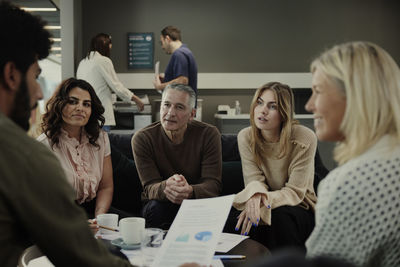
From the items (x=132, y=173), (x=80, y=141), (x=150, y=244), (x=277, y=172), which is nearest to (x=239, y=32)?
(x=132, y=173)

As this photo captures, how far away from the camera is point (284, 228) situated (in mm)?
2221

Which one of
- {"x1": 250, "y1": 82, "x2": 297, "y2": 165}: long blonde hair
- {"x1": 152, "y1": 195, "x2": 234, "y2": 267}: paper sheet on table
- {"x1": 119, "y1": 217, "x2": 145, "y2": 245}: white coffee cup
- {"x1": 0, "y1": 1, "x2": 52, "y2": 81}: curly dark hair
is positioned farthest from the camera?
{"x1": 250, "y1": 82, "x2": 297, "y2": 165}: long blonde hair

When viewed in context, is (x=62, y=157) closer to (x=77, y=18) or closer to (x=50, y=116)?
(x=50, y=116)

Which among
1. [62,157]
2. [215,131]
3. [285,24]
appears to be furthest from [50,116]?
[285,24]

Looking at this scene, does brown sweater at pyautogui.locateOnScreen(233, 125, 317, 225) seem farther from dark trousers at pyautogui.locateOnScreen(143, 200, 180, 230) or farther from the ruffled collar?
the ruffled collar

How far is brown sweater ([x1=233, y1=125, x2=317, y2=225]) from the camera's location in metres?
2.30

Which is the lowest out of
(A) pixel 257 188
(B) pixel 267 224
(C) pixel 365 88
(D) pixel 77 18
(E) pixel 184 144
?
(B) pixel 267 224

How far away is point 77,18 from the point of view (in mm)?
5430

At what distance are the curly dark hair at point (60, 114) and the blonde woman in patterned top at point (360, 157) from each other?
1.59 meters

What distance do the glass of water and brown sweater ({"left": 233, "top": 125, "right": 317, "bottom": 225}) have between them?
800 mm

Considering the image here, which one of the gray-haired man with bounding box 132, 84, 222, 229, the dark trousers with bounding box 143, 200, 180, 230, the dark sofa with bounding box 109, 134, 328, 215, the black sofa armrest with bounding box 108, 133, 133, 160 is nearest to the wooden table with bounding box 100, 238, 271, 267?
the dark trousers with bounding box 143, 200, 180, 230

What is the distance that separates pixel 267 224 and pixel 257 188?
191 mm

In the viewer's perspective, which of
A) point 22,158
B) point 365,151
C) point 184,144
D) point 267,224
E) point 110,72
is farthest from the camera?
point 110,72

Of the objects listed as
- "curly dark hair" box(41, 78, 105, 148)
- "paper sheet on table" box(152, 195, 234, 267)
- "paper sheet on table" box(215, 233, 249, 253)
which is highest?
"curly dark hair" box(41, 78, 105, 148)
